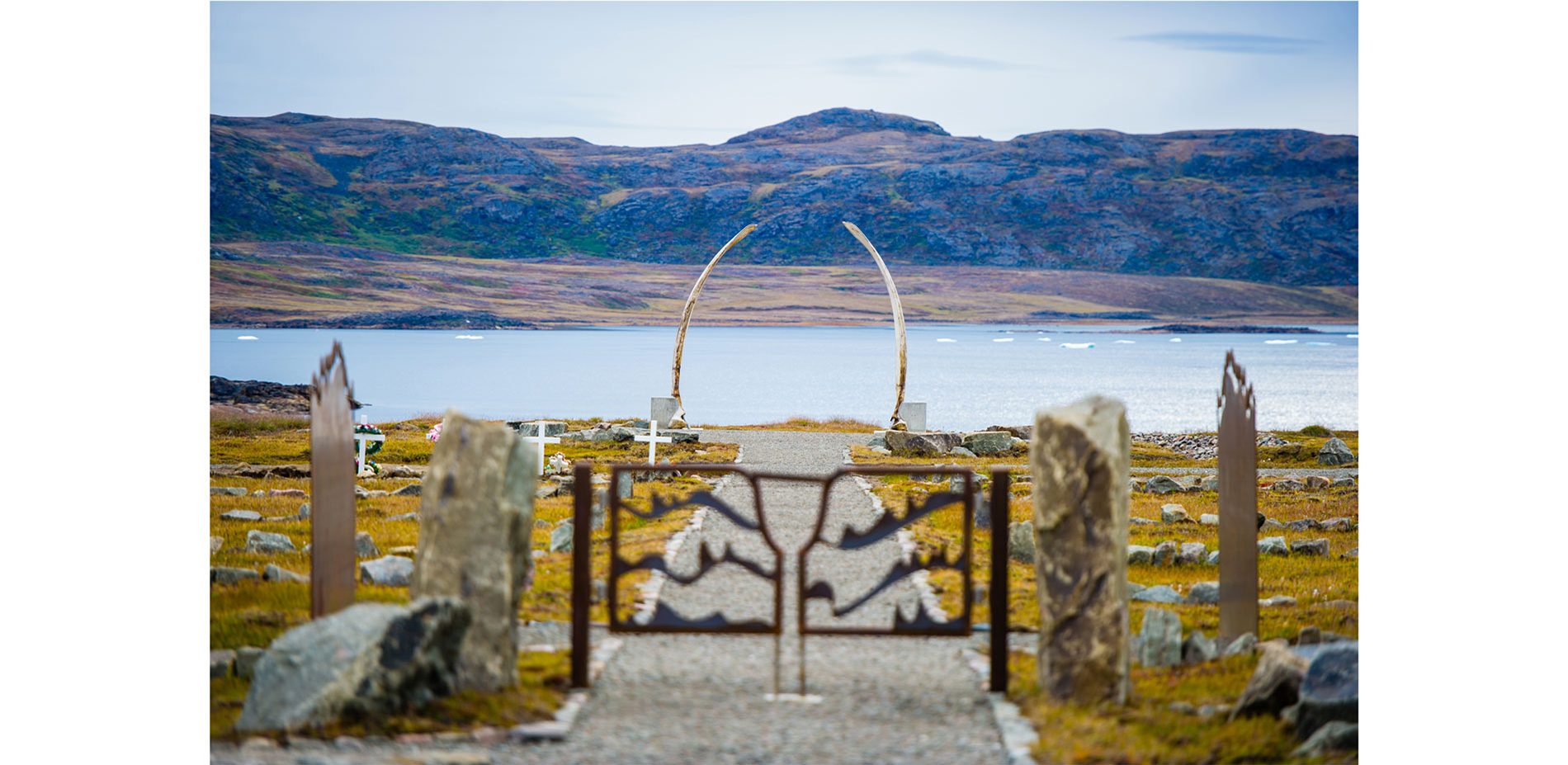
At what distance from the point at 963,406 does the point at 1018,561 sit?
4038 cm

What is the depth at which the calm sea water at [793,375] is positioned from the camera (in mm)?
46719

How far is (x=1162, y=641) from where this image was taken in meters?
6.11

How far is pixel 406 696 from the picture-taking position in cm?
487

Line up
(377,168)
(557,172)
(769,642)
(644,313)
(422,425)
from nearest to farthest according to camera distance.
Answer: (769,642) → (422,425) → (644,313) → (377,168) → (557,172)

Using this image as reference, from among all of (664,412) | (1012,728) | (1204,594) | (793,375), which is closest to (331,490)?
(1012,728)

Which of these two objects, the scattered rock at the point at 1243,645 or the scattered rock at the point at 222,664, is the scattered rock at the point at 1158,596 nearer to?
the scattered rock at the point at 1243,645

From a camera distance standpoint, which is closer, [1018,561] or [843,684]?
[843,684]

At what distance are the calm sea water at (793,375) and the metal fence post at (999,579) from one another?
27.5 metres

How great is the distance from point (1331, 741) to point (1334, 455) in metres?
16.6

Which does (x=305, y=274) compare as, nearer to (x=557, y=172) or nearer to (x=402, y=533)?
(x=557, y=172)

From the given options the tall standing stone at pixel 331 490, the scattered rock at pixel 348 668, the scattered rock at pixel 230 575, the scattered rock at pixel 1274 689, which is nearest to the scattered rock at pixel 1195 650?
the scattered rock at pixel 1274 689

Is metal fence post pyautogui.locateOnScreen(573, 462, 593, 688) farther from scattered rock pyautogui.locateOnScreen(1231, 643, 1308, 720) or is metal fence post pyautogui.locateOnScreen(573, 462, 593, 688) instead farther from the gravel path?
scattered rock pyautogui.locateOnScreen(1231, 643, 1308, 720)

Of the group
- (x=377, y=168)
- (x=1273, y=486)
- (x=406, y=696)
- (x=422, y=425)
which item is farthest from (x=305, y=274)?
A: (x=406, y=696)
